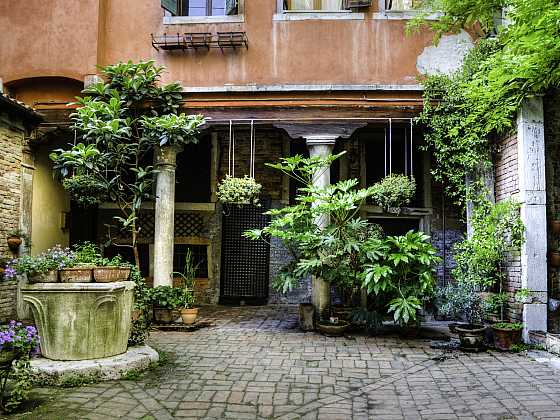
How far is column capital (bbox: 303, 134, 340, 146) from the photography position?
854cm

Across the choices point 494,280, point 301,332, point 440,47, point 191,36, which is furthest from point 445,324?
point 191,36

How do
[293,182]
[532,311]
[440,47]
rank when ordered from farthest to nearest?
1. [293,182]
2. [440,47]
3. [532,311]

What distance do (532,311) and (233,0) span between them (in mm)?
7241

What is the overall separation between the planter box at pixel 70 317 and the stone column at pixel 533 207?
222 inches

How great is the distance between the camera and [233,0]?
898 centimetres

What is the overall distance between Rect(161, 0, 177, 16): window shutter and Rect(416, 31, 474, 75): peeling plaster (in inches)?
180

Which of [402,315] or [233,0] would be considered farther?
[233,0]

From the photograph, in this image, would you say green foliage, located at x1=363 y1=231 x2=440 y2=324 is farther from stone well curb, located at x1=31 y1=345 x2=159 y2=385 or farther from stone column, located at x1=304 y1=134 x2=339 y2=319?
stone well curb, located at x1=31 y1=345 x2=159 y2=385

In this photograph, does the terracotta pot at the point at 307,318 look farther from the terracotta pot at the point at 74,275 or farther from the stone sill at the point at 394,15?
the stone sill at the point at 394,15

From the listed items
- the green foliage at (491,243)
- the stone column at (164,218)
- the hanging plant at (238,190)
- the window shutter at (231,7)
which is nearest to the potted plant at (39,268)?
the hanging plant at (238,190)

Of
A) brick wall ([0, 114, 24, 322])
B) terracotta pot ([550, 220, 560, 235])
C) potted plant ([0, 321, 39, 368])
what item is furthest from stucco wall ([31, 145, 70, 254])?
terracotta pot ([550, 220, 560, 235])

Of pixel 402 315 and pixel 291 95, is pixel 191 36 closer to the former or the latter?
pixel 291 95

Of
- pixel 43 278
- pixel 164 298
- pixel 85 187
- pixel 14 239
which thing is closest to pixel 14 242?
pixel 14 239

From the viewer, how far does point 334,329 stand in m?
7.75
